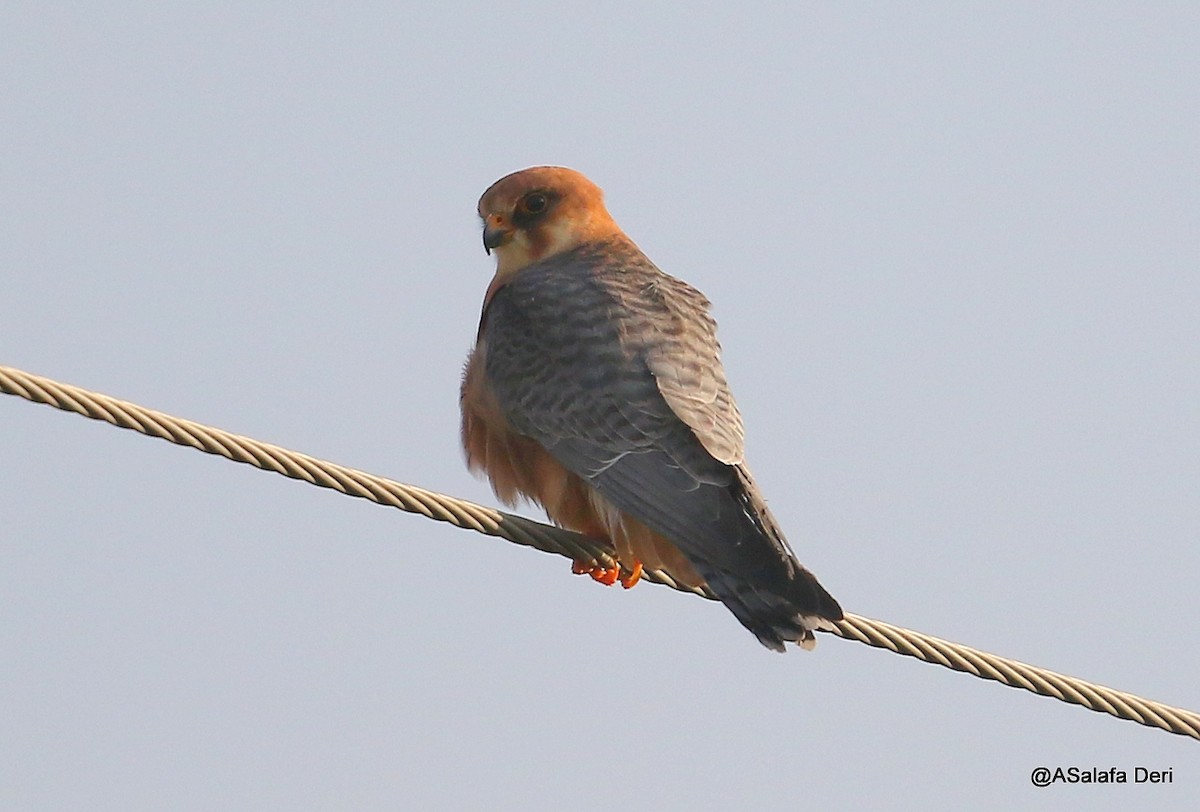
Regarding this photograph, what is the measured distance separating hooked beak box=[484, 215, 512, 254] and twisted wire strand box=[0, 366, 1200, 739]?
1571mm

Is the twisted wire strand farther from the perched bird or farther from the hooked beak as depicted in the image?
the hooked beak

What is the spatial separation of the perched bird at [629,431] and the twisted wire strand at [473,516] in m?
0.17

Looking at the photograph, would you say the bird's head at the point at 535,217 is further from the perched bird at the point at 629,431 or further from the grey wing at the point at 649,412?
the grey wing at the point at 649,412

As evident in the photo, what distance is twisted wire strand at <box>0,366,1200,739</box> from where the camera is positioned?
3463 mm

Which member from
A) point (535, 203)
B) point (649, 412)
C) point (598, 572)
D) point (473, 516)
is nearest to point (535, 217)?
point (535, 203)

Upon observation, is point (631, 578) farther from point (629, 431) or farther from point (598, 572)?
point (629, 431)

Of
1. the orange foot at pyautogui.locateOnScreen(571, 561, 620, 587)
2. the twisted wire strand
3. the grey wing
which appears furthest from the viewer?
the orange foot at pyautogui.locateOnScreen(571, 561, 620, 587)

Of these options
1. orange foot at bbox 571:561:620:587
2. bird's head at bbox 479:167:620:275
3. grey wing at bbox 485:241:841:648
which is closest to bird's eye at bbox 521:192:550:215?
bird's head at bbox 479:167:620:275

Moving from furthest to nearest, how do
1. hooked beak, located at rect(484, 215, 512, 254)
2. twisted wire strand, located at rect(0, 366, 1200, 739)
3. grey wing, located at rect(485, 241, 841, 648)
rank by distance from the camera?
hooked beak, located at rect(484, 215, 512, 254), grey wing, located at rect(485, 241, 841, 648), twisted wire strand, located at rect(0, 366, 1200, 739)

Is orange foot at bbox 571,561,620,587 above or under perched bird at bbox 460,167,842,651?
under

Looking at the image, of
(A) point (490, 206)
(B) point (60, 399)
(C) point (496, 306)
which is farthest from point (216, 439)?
(A) point (490, 206)

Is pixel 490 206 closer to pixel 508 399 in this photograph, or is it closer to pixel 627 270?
pixel 627 270

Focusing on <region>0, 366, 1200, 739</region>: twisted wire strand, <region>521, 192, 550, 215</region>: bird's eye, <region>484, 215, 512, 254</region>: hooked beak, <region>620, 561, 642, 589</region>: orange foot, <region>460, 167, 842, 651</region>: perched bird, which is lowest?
<region>0, 366, 1200, 739</region>: twisted wire strand

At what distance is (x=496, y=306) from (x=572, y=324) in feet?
1.49
